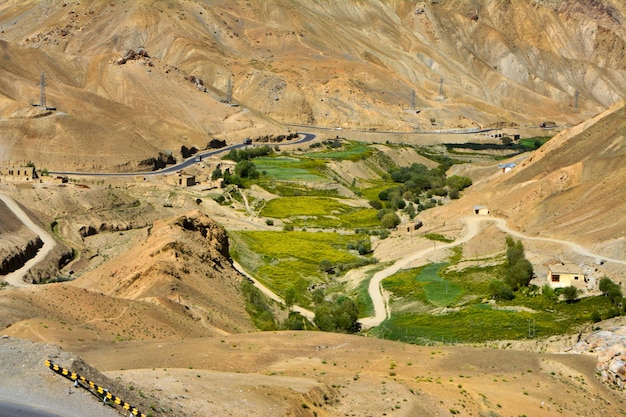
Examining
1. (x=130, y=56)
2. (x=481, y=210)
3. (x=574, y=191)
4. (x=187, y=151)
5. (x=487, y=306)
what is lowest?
(x=487, y=306)

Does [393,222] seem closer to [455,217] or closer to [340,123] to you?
[455,217]

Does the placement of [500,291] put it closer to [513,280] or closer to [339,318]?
[513,280]

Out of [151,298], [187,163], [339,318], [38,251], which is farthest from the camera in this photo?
[187,163]

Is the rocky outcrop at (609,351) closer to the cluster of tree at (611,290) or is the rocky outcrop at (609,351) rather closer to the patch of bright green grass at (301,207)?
the cluster of tree at (611,290)

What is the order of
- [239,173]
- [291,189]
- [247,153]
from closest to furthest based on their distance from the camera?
[291,189] → [239,173] → [247,153]

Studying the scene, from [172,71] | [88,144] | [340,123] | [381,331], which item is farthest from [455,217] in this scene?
[340,123]

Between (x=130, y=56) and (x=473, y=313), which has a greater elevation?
(x=130, y=56)

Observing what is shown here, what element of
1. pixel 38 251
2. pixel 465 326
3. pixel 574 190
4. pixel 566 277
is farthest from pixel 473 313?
pixel 38 251
